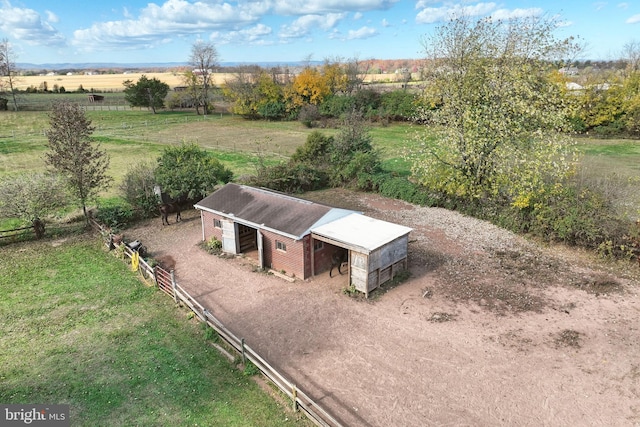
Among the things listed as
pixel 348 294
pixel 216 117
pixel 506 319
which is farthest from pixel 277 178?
pixel 216 117

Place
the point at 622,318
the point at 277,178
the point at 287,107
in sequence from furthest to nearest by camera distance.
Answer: the point at 287,107, the point at 277,178, the point at 622,318

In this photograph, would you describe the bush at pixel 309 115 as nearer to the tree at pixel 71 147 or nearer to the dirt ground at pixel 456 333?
the tree at pixel 71 147

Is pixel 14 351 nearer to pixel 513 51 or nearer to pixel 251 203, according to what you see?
pixel 251 203

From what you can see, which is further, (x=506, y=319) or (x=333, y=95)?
(x=333, y=95)

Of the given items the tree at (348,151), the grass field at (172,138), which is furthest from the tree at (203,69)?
the tree at (348,151)

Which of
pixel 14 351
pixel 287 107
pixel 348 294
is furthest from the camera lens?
pixel 287 107

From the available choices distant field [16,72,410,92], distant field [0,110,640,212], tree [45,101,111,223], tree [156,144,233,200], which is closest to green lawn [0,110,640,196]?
distant field [0,110,640,212]

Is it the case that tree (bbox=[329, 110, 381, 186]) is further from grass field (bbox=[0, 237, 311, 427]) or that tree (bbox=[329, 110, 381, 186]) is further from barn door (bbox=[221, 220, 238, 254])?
grass field (bbox=[0, 237, 311, 427])
